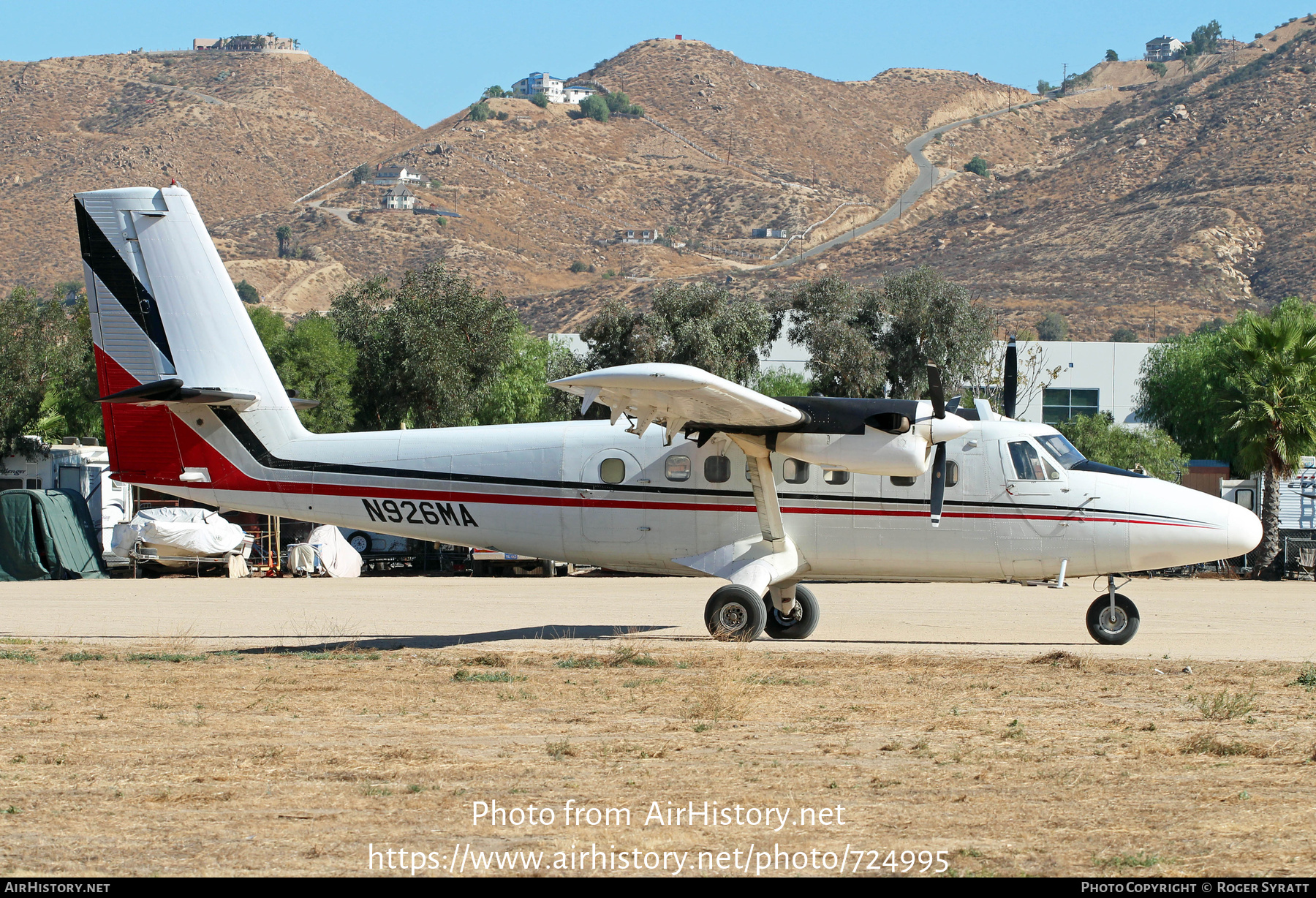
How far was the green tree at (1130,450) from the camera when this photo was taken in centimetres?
4166

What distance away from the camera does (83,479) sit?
38594 mm

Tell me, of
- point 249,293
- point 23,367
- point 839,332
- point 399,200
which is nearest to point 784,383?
point 839,332

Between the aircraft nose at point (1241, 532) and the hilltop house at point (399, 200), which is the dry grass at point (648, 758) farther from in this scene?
the hilltop house at point (399, 200)

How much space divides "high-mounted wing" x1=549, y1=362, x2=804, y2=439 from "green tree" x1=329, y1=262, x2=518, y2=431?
25.8 metres

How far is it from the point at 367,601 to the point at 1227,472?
38.6 metres

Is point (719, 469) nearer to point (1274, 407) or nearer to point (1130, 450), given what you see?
point (1274, 407)

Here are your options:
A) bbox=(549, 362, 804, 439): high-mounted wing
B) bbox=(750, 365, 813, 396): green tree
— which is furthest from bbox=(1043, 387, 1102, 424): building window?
bbox=(549, 362, 804, 439): high-mounted wing

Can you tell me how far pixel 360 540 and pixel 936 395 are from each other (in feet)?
94.4

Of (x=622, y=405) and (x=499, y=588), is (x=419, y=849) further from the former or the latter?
(x=499, y=588)

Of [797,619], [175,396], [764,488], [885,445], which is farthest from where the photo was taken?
[797,619]

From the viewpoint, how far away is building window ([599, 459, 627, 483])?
694 inches

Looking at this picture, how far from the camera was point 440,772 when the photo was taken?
8719 mm

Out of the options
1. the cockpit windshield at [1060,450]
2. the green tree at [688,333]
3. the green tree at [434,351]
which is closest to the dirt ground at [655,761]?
the cockpit windshield at [1060,450]
